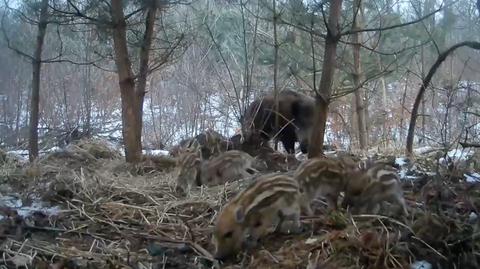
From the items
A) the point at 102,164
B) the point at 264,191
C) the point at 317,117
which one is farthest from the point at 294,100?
the point at 264,191

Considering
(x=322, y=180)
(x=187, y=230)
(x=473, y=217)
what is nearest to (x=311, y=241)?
(x=322, y=180)

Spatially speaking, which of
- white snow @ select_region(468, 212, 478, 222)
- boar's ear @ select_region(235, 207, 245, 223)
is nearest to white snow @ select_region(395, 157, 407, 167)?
white snow @ select_region(468, 212, 478, 222)

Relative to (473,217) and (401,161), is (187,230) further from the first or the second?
(401,161)

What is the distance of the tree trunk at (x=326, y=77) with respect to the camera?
6.97m

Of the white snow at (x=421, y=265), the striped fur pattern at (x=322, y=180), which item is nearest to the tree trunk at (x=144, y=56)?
the striped fur pattern at (x=322, y=180)

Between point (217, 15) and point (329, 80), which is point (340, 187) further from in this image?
point (217, 15)

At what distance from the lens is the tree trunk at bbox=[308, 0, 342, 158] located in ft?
22.9

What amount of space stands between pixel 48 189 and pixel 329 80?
121 inches

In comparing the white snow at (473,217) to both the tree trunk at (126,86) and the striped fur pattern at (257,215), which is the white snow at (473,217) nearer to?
the striped fur pattern at (257,215)

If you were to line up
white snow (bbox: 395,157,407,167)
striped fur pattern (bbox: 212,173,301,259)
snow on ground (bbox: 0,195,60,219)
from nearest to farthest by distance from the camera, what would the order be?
striped fur pattern (bbox: 212,173,301,259), snow on ground (bbox: 0,195,60,219), white snow (bbox: 395,157,407,167)

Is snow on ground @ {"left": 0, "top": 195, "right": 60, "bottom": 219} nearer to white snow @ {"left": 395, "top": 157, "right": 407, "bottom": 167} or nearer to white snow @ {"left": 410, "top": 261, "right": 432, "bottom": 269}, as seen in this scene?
white snow @ {"left": 410, "top": 261, "right": 432, "bottom": 269}

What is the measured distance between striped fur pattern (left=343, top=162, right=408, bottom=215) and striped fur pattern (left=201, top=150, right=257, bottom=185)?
1.59 metres

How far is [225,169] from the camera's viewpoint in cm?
655

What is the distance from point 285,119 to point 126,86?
242 cm
